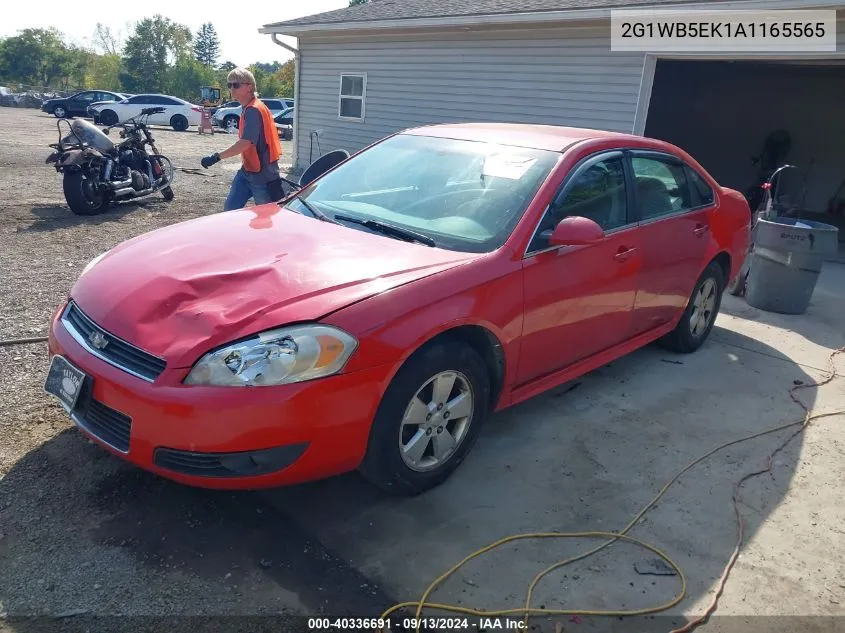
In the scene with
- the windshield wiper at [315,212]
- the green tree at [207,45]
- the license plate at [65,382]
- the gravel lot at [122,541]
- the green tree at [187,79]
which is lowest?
the gravel lot at [122,541]

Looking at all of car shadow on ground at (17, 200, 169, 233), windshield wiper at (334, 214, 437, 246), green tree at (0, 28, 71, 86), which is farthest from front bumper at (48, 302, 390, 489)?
green tree at (0, 28, 71, 86)

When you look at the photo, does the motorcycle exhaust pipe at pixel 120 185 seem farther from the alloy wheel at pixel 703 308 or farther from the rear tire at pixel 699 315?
the alloy wheel at pixel 703 308

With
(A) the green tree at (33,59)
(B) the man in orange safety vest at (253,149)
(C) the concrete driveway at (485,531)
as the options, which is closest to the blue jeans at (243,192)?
(B) the man in orange safety vest at (253,149)

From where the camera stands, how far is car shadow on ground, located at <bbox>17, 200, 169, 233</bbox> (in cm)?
819

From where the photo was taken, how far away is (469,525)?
3.00 metres

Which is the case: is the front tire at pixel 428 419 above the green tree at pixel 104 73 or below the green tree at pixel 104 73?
below

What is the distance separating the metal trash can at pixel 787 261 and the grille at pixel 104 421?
19.6 feet

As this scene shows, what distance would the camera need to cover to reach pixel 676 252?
14.9 feet

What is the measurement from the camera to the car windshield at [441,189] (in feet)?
11.3

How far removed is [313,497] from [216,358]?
92 cm

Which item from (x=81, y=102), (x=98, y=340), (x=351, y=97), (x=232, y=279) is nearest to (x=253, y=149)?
(x=232, y=279)

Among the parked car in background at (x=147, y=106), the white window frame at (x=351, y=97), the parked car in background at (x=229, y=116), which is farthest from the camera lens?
the parked car in background at (x=229, y=116)

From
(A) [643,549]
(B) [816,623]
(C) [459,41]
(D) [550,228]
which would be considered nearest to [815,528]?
(B) [816,623]

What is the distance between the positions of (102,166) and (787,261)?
27.7 feet
